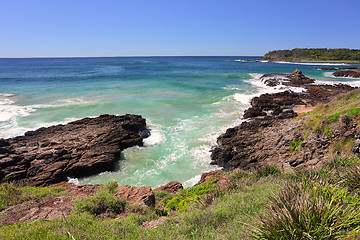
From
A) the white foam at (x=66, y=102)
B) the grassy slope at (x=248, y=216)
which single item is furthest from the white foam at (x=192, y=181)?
the white foam at (x=66, y=102)

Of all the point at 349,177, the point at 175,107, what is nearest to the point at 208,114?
the point at 175,107

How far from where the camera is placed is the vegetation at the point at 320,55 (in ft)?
416

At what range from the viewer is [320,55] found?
454 feet

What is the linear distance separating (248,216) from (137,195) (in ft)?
16.8

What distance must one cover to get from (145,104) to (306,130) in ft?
72.4

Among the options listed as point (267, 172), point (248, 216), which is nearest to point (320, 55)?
point (267, 172)

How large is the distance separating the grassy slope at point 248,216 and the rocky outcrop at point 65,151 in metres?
4.21

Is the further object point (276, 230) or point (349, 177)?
point (349, 177)

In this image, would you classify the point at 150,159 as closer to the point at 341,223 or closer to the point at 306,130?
the point at 306,130

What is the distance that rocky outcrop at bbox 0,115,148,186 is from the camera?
11844 mm

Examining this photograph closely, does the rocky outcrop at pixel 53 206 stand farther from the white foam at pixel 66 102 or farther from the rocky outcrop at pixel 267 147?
the white foam at pixel 66 102

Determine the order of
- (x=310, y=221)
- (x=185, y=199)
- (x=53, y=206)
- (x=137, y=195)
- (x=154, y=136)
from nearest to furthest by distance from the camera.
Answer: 1. (x=310, y=221)
2. (x=53, y=206)
3. (x=185, y=199)
4. (x=137, y=195)
5. (x=154, y=136)

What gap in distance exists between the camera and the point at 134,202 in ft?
24.8

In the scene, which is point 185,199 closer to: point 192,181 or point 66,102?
point 192,181
